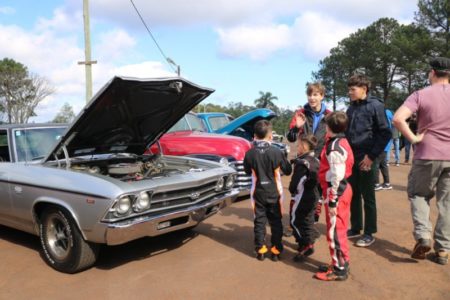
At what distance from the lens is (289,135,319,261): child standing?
4430mm

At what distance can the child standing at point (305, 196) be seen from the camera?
443cm

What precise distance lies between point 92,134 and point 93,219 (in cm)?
144

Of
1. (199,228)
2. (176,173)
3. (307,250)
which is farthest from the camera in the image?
(199,228)

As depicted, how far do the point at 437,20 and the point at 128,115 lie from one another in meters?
41.8

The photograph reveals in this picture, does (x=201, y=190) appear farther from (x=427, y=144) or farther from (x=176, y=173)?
(x=427, y=144)

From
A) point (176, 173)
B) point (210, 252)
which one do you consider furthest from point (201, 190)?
point (210, 252)

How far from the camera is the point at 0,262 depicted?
4594mm

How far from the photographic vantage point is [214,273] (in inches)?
161

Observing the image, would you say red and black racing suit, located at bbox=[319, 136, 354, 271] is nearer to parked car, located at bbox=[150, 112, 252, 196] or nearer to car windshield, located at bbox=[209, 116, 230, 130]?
parked car, located at bbox=[150, 112, 252, 196]

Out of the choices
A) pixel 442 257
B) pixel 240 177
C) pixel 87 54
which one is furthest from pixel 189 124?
pixel 87 54

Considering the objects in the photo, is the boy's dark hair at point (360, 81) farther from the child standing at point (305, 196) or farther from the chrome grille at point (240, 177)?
A: the chrome grille at point (240, 177)

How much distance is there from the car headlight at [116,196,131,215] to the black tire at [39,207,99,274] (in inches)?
21.1

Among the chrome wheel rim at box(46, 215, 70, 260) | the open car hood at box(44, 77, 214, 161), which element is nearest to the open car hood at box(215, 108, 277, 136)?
the open car hood at box(44, 77, 214, 161)

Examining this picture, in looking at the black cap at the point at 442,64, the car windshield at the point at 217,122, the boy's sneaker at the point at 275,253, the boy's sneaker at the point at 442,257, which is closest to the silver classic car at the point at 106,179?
the boy's sneaker at the point at 275,253
